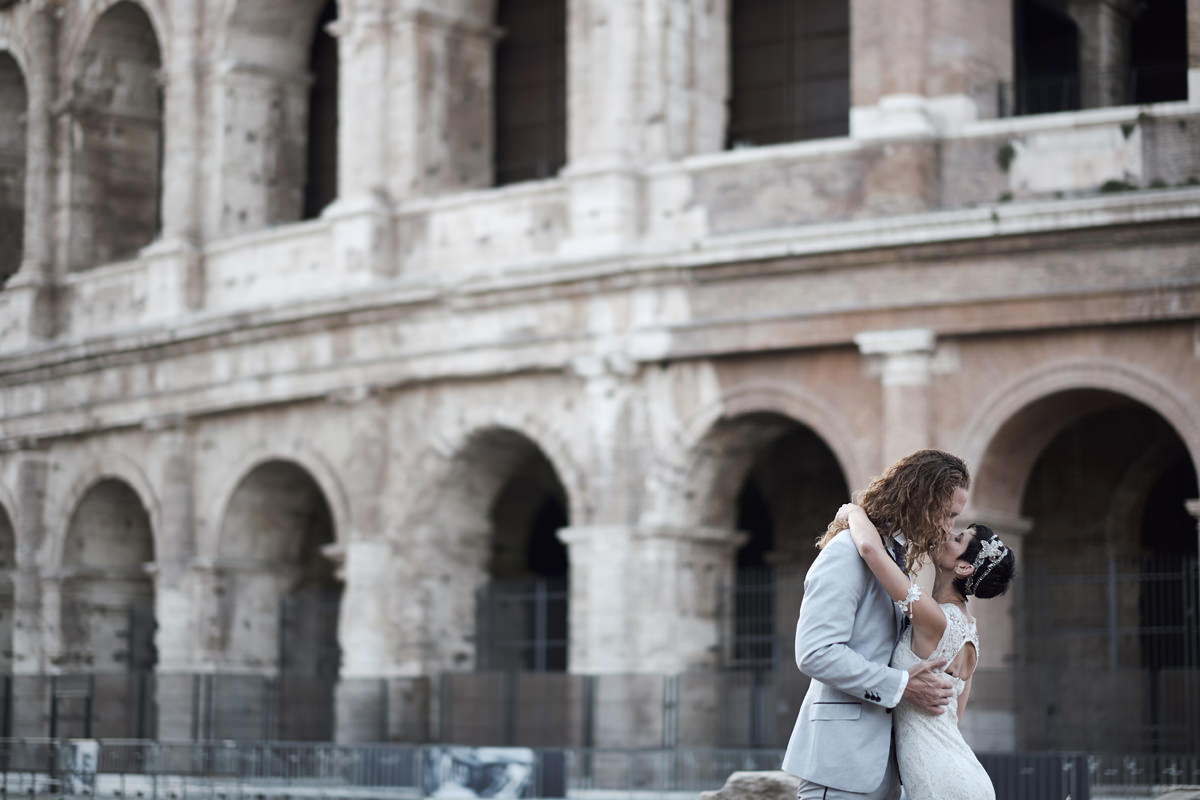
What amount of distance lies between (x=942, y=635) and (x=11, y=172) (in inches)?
960

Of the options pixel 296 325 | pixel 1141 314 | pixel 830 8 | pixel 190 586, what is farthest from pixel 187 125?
pixel 1141 314

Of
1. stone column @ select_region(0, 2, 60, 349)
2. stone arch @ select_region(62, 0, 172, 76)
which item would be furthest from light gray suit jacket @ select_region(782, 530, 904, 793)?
stone column @ select_region(0, 2, 60, 349)

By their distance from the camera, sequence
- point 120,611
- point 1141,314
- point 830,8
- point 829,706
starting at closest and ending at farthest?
point 829,706
point 1141,314
point 830,8
point 120,611

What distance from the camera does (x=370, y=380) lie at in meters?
20.2

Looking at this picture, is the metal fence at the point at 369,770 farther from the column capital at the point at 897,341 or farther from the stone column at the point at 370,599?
the column capital at the point at 897,341

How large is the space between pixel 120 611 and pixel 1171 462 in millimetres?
11941

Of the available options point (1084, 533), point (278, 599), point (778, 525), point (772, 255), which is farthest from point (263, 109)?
point (1084, 533)

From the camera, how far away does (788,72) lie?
20297 millimetres

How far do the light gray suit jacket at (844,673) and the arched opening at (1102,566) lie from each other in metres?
12.6

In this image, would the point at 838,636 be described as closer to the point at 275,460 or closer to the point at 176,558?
the point at 275,460

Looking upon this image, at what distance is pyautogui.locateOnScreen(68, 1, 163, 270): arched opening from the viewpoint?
24.8m

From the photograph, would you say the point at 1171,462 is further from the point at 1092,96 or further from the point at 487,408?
the point at 487,408

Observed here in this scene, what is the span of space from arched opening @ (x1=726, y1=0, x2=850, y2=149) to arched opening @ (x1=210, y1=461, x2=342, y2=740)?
6.00 m

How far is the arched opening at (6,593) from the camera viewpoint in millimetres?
26000
